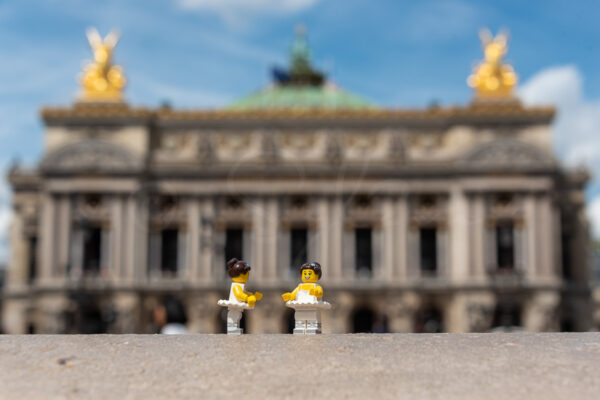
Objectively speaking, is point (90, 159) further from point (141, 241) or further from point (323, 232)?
point (323, 232)

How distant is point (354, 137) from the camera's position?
67.9m

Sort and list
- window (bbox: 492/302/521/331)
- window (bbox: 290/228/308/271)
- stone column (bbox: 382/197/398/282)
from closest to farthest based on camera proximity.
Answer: window (bbox: 492/302/521/331) < stone column (bbox: 382/197/398/282) < window (bbox: 290/228/308/271)

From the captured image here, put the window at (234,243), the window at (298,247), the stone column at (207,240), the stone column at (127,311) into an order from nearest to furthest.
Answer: the stone column at (127,311) < the stone column at (207,240) < the window at (298,247) < the window at (234,243)

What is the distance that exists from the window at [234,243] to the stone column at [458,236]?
14.8 metres

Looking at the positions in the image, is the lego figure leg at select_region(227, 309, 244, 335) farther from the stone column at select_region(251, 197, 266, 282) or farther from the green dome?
the green dome

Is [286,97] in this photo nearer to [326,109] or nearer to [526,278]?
[326,109]

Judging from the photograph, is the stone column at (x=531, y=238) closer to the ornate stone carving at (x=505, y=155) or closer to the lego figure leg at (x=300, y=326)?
the ornate stone carving at (x=505, y=155)

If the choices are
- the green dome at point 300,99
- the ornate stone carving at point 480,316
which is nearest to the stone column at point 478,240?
the ornate stone carving at point 480,316

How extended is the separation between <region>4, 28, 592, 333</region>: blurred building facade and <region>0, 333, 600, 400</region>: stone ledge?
46.5 meters

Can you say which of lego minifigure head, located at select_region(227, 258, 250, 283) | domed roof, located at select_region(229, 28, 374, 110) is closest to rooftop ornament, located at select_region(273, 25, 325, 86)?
domed roof, located at select_region(229, 28, 374, 110)

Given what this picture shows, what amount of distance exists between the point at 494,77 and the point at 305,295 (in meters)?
52.5

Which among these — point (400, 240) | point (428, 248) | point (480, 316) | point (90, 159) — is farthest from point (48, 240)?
point (480, 316)

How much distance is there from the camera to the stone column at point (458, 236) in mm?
64137

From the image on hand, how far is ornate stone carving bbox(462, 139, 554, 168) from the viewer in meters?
64.9
